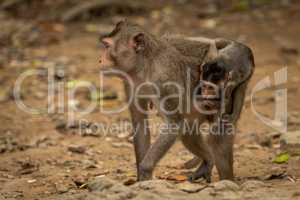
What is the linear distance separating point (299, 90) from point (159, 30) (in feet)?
12.7

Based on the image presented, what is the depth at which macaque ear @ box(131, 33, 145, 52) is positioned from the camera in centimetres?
636

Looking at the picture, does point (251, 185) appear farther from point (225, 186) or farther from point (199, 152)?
point (199, 152)

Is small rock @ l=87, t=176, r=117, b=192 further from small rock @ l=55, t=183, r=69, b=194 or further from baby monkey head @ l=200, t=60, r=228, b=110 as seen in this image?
baby monkey head @ l=200, t=60, r=228, b=110

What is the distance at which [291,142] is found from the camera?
7699 millimetres

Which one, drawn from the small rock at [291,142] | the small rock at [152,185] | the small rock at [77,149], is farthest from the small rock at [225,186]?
the small rock at [77,149]

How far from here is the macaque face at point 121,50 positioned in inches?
251

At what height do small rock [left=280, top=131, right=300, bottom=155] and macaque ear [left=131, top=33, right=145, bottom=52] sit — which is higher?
macaque ear [left=131, top=33, right=145, bottom=52]

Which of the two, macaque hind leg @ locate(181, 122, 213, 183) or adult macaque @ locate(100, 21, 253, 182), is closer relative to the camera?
adult macaque @ locate(100, 21, 253, 182)

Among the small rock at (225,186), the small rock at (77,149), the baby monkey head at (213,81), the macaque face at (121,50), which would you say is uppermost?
the macaque face at (121,50)

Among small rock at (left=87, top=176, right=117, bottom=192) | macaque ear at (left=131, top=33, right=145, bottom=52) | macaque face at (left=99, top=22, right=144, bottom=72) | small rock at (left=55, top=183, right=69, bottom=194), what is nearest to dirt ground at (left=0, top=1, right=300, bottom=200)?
small rock at (left=55, top=183, right=69, bottom=194)

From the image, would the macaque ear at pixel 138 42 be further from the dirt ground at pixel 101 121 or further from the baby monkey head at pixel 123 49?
the dirt ground at pixel 101 121

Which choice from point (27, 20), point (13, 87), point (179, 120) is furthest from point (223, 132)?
point (27, 20)

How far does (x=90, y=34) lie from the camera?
43.7 feet

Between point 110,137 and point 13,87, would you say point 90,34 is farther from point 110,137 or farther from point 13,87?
point 110,137
